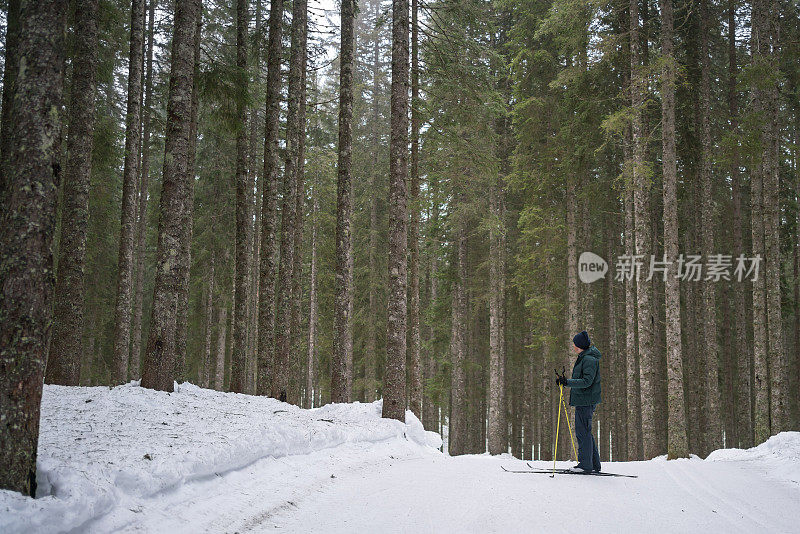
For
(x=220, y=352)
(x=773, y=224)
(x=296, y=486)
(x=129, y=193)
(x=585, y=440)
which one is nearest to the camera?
(x=296, y=486)

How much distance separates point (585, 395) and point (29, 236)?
24.7ft

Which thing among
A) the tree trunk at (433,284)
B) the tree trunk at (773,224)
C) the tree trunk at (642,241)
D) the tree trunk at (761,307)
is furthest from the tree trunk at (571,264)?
the tree trunk at (773,224)

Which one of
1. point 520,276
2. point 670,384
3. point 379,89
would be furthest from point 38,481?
point 379,89

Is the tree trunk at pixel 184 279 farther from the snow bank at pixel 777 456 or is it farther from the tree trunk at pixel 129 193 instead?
the snow bank at pixel 777 456

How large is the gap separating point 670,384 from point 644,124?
783 centimetres

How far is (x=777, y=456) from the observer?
9.63 m

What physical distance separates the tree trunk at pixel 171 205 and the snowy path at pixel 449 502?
401 centimetres

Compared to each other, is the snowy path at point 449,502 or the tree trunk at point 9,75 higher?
the tree trunk at point 9,75

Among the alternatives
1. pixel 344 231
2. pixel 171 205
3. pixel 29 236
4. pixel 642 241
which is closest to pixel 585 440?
pixel 344 231

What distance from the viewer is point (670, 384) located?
1291cm

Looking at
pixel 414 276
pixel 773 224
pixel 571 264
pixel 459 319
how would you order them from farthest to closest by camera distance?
pixel 459 319 < pixel 571 264 < pixel 414 276 < pixel 773 224

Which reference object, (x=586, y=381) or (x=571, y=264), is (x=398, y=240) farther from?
(x=571, y=264)

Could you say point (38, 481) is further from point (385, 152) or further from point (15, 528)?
point (385, 152)

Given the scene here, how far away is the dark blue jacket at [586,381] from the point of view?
25.7ft
